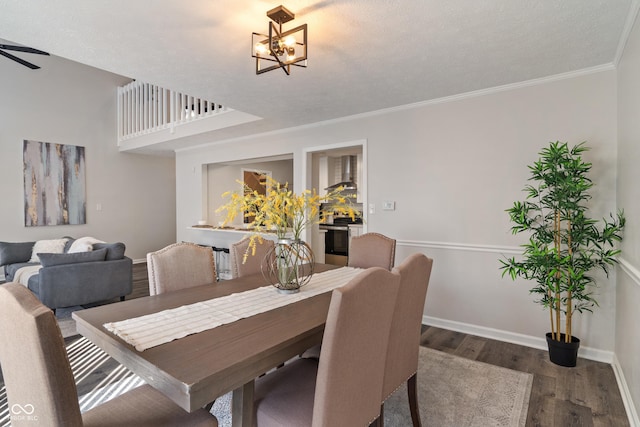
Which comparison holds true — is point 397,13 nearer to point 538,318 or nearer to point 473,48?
point 473,48

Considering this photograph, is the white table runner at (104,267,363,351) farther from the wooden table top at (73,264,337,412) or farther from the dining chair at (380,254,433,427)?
the dining chair at (380,254,433,427)

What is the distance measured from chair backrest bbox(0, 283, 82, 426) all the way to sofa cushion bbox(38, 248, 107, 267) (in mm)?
3109

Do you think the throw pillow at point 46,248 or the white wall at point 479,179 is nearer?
the white wall at point 479,179

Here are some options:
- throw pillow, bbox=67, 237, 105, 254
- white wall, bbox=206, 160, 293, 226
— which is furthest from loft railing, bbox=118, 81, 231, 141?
throw pillow, bbox=67, 237, 105, 254

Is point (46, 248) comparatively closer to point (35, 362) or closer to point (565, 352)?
point (35, 362)

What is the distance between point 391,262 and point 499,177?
1317mm

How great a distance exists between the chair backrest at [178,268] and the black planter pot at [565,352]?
8.60 ft

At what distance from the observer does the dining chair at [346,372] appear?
42.3 inches

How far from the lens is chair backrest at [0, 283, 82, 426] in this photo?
2.83ft

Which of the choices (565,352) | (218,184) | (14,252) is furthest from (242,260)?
(14,252)

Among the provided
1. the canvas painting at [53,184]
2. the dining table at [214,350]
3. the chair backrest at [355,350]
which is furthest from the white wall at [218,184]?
the chair backrest at [355,350]

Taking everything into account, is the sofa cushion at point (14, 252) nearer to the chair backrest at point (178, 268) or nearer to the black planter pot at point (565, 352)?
the chair backrest at point (178, 268)

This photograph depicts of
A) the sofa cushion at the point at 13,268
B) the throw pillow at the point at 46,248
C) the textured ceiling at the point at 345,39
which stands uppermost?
the textured ceiling at the point at 345,39

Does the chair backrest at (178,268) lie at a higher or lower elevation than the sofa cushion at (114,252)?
higher
